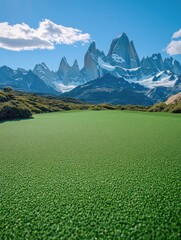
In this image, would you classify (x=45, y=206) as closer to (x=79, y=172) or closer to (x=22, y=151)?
(x=79, y=172)

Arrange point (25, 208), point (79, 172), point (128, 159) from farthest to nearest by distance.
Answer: point (128, 159), point (79, 172), point (25, 208)

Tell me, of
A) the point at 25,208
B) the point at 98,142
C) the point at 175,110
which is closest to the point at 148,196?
the point at 25,208

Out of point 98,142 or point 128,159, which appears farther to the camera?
point 98,142

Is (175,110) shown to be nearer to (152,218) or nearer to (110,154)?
(110,154)

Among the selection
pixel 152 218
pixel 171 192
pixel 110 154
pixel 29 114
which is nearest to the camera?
pixel 152 218

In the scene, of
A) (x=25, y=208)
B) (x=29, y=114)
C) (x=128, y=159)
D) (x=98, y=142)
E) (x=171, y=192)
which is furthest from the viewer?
(x=29, y=114)

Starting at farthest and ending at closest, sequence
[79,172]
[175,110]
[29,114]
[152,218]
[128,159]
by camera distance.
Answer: [175,110] → [29,114] → [128,159] → [79,172] → [152,218]

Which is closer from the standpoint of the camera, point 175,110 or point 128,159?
point 128,159

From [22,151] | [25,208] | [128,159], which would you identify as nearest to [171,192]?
[128,159]

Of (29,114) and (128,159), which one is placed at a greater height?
(29,114)
